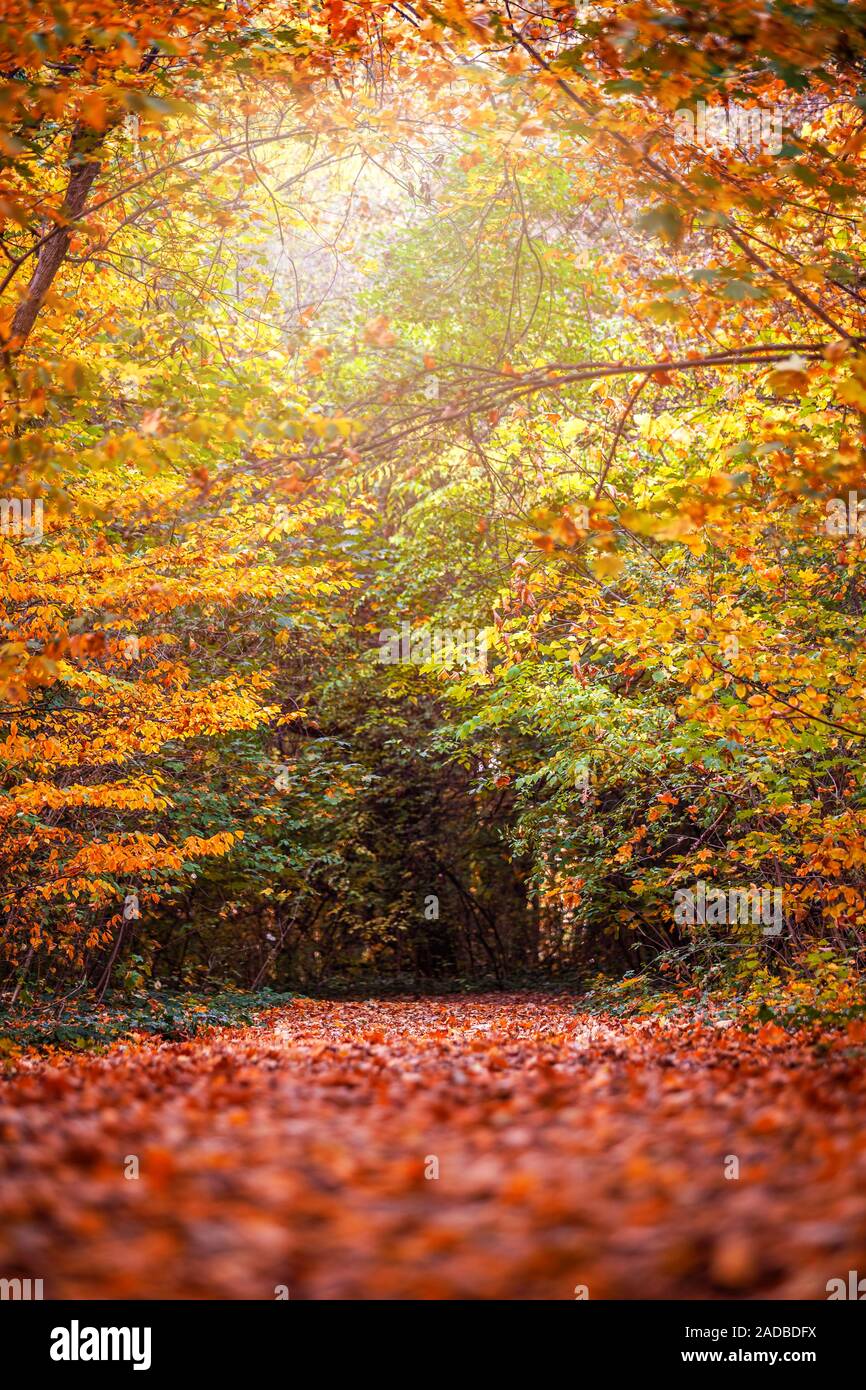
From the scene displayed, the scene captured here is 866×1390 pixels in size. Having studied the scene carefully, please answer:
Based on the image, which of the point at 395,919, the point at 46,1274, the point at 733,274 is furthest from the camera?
the point at 395,919

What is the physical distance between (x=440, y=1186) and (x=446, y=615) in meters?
11.7

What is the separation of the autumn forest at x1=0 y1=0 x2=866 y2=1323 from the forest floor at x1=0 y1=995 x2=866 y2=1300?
0.05 feet

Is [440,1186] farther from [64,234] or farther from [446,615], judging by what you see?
[446,615]

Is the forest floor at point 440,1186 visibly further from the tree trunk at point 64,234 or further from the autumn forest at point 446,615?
the tree trunk at point 64,234

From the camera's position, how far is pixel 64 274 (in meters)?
7.51

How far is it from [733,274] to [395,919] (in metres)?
13.8

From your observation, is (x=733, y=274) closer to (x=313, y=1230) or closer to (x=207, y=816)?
(x=313, y=1230)

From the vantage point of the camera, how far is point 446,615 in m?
14.1

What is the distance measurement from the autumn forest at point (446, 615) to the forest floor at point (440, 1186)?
0.01m

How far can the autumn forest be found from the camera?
8.61 ft

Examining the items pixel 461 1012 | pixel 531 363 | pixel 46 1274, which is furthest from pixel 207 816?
pixel 46 1274

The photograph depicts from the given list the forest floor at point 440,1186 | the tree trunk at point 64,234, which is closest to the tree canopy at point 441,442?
the tree trunk at point 64,234

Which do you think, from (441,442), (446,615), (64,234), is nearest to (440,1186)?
(441,442)

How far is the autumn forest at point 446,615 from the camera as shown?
2.62 m
